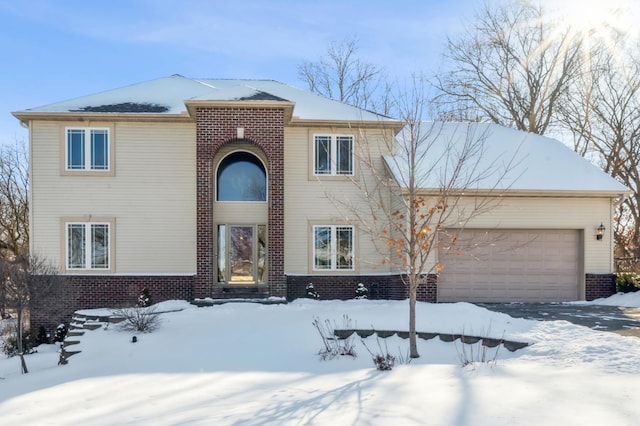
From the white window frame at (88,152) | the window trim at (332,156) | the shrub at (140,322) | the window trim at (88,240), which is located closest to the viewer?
the shrub at (140,322)

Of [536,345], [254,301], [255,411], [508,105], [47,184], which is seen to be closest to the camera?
[255,411]

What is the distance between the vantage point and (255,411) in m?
5.15

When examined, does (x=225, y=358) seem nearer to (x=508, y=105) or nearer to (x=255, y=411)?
(x=255, y=411)

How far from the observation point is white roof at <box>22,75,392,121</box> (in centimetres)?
1374

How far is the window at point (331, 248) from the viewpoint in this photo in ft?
47.5

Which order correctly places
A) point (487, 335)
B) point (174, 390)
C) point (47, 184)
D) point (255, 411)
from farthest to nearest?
point (47, 184), point (487, 335), point (174, 390), point (255, 411)

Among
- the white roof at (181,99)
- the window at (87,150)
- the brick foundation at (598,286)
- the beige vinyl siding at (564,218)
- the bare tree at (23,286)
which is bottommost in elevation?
the brick foundation at (598,286)

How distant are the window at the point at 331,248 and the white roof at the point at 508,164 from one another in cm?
255

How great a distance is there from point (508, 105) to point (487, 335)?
71.5 feet

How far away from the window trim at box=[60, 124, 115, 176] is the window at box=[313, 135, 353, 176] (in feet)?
19.8

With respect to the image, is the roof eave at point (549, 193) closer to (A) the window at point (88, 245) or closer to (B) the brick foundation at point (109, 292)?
(B) the brick foundation at point (109, 292)

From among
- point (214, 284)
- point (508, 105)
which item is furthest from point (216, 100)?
point (508, 105)

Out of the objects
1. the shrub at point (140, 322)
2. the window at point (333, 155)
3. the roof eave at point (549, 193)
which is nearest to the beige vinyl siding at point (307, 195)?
the window at point (333, 155)

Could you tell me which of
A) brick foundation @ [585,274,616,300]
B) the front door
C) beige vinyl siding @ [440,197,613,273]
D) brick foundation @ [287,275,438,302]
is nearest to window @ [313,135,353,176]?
the front door
